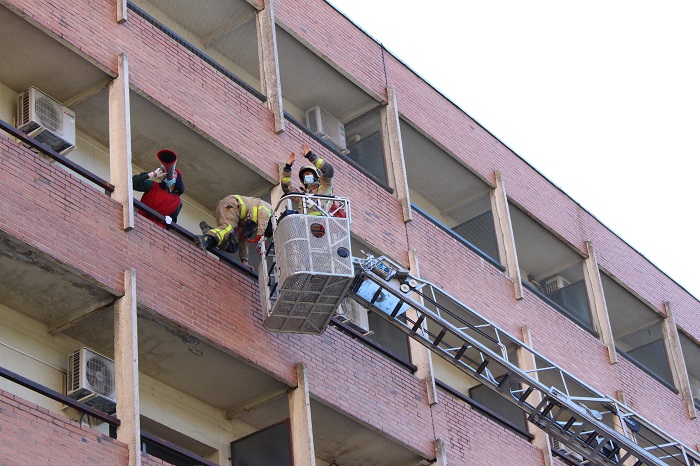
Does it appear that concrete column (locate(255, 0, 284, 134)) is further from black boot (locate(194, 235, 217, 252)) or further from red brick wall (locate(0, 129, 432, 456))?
red brick wall (locate(0, 129, 432, 456))

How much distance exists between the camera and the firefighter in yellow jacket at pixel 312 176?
65.2 feet

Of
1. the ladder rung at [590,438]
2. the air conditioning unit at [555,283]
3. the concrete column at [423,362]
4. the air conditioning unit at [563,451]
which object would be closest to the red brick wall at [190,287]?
the concrete column at [423,362]

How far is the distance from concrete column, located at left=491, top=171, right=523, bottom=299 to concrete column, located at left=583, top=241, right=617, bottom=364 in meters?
2.17

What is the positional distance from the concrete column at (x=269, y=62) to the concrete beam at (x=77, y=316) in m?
5.32

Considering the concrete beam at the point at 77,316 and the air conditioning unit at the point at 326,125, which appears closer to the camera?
the concrete beam at the point at 77,316

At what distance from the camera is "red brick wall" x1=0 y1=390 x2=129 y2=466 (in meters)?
15.4

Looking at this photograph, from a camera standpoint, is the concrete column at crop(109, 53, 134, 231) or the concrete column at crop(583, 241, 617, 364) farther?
the concrete column at crop(583, 241, 617, 364)

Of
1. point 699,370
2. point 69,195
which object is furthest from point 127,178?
point 699,370

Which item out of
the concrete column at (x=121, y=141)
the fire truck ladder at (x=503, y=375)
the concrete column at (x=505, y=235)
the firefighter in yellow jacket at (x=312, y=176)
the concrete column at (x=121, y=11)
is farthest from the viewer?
the concrete column at (x=505, y=235)

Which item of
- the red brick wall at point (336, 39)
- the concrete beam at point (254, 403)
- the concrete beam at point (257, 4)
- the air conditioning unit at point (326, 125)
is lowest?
the concrete beam at point (254, 403)

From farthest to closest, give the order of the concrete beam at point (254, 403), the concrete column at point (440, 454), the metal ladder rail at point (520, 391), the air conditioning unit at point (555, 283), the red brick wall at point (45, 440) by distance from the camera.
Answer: the air conditioning unit at point (555, 283) < the concrete column at point (440, 454) < the metal ladder rail at point (520, 391) < the concrete beam at point (254, 403) < the red brick wall at point (45, 440)

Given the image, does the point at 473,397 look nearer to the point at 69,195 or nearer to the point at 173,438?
the point at 173,438

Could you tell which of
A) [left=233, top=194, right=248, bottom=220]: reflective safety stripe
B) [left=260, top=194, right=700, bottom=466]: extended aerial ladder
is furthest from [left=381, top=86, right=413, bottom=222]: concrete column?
[left=233, top=194, right=248, bottom=220]: reflective safety stripe

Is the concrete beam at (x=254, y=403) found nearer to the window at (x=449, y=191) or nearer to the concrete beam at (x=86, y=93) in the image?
the concrete beam at (x=86, y=93)
